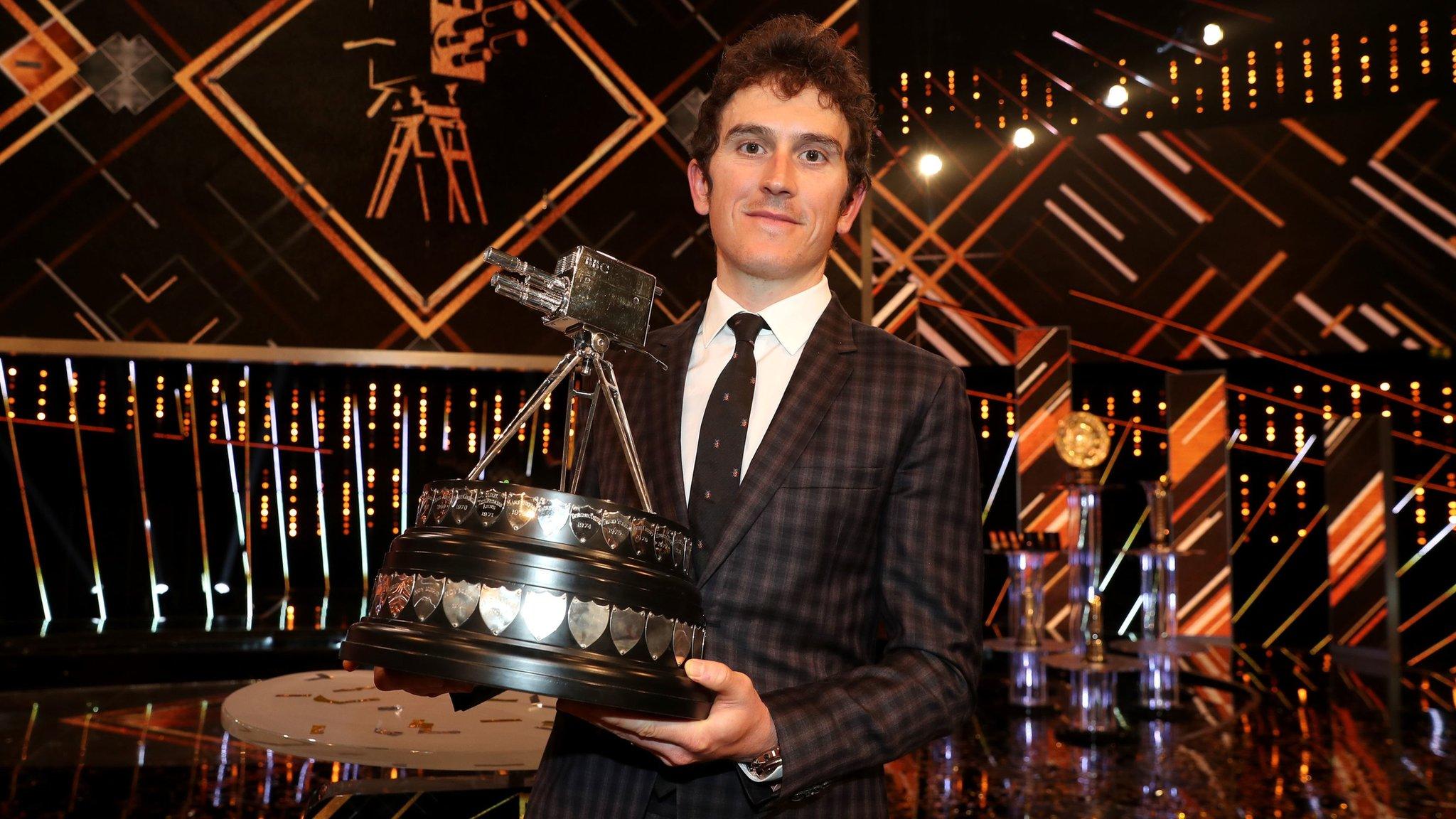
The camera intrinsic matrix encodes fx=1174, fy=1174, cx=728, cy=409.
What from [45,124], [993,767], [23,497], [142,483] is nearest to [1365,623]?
[993,767]

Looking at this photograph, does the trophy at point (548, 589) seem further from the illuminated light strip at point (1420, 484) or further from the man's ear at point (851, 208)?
the illuminated light strip at point (1420, 484)

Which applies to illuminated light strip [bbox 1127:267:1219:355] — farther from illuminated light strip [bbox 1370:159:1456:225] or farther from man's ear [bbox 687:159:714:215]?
man's ear [bbox 687:159:714:215]

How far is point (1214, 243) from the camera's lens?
6.59 meters

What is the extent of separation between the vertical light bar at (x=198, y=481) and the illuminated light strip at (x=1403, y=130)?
21.3ft

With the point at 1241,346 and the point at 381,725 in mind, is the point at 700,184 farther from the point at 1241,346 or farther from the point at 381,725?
the point at 1241,346

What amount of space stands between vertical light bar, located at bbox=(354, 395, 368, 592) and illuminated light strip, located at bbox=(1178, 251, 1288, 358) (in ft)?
15.5

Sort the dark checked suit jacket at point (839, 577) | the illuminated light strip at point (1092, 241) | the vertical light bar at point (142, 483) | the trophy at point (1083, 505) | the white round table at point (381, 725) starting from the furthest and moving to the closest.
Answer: the illuminated light strip at point (1092, 241)
the vertical light bar at point (142, 483)
the trophy at point (1083, 505)
the white round table at point (381, 725)
the dark checked suit jacket at point (839, 577)

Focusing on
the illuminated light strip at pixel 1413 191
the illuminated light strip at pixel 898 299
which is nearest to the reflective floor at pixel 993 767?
the illuminated light strip at pixel 898 299

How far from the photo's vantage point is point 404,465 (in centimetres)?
655

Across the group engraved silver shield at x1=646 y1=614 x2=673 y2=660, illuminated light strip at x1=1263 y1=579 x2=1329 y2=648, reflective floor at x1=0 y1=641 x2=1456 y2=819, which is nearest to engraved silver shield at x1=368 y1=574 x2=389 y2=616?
engraved silver shield at x1=646 y1=614 x2=673 y2=660

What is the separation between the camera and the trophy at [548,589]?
0.86 meters

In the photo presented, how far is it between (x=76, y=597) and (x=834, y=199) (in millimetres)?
5955

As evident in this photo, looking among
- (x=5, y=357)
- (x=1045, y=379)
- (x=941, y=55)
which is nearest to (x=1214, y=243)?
(x=1045, y=379)

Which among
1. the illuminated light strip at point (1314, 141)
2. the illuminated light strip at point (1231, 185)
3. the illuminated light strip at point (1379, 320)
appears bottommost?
the illuminated light strip at point (1379, 320)
